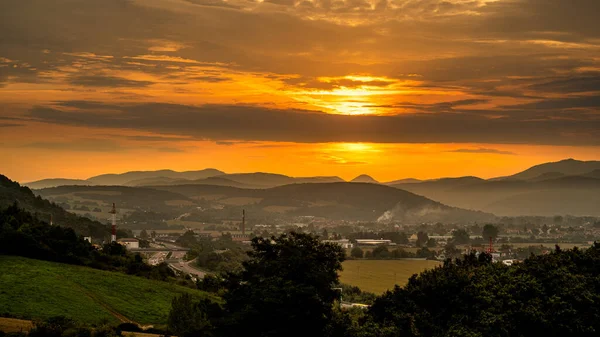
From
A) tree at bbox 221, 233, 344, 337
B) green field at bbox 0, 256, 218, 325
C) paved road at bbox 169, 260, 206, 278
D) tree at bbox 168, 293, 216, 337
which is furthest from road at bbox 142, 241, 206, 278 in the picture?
tree at bbox 221, 233, 344, 337

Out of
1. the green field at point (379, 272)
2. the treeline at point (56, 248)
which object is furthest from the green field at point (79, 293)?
the green field at point (379, 272)

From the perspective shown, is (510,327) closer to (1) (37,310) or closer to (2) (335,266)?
(2) (335,266)

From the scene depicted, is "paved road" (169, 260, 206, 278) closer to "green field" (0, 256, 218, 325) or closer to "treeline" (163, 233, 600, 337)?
"green field" (0, 256, 218, 325)

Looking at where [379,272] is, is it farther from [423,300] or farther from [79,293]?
[423,300]

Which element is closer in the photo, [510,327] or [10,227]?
[510,327]

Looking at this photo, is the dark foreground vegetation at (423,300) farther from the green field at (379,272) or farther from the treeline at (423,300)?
the green field at (379,272)

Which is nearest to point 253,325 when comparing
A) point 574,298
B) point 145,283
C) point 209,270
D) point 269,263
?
point 269,263
